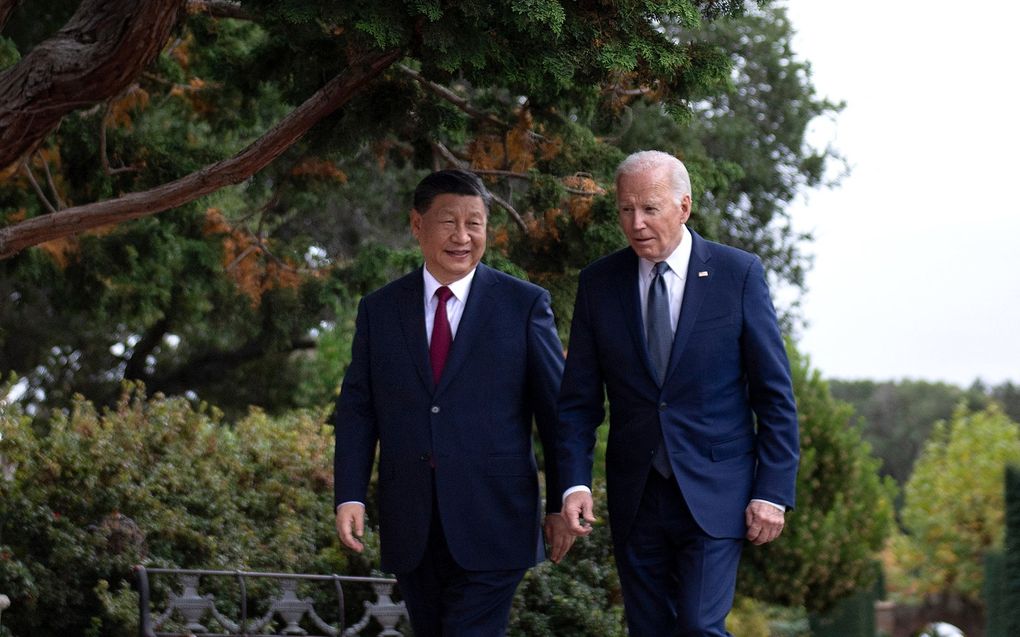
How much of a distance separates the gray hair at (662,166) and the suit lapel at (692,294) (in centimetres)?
21

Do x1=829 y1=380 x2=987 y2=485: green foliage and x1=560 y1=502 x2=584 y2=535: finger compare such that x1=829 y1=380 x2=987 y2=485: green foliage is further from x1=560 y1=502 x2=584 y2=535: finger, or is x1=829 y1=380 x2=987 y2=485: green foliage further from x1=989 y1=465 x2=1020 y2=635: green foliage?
x1=560 y1=502 x2=584 y2=535: finger

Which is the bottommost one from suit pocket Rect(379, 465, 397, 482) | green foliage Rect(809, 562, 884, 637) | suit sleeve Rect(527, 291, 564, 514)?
green foliage Rect(809, 562, 884, 637)

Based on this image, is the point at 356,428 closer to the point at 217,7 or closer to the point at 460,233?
the point at 460,233

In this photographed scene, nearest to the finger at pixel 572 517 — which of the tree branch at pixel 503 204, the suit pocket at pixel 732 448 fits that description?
the suit pocket at pixel 732 448

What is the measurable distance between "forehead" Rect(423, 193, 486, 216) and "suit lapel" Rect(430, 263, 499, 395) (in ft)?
0.85

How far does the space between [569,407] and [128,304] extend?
9875mm

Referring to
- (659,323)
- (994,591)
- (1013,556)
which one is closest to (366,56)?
(659,323)

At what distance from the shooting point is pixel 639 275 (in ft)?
15.4

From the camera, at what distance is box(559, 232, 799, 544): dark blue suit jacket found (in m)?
4.42

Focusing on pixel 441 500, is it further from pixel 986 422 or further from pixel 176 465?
pixel 986 422

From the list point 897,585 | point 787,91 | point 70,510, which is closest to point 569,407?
point 70,510

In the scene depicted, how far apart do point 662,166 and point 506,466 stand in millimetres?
1160

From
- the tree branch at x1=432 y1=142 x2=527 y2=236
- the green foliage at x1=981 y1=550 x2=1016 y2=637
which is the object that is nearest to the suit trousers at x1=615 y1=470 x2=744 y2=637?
the tree branch at x1=432 y1=142 x2=527 y2=236

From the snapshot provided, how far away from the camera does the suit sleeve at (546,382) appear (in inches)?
188
